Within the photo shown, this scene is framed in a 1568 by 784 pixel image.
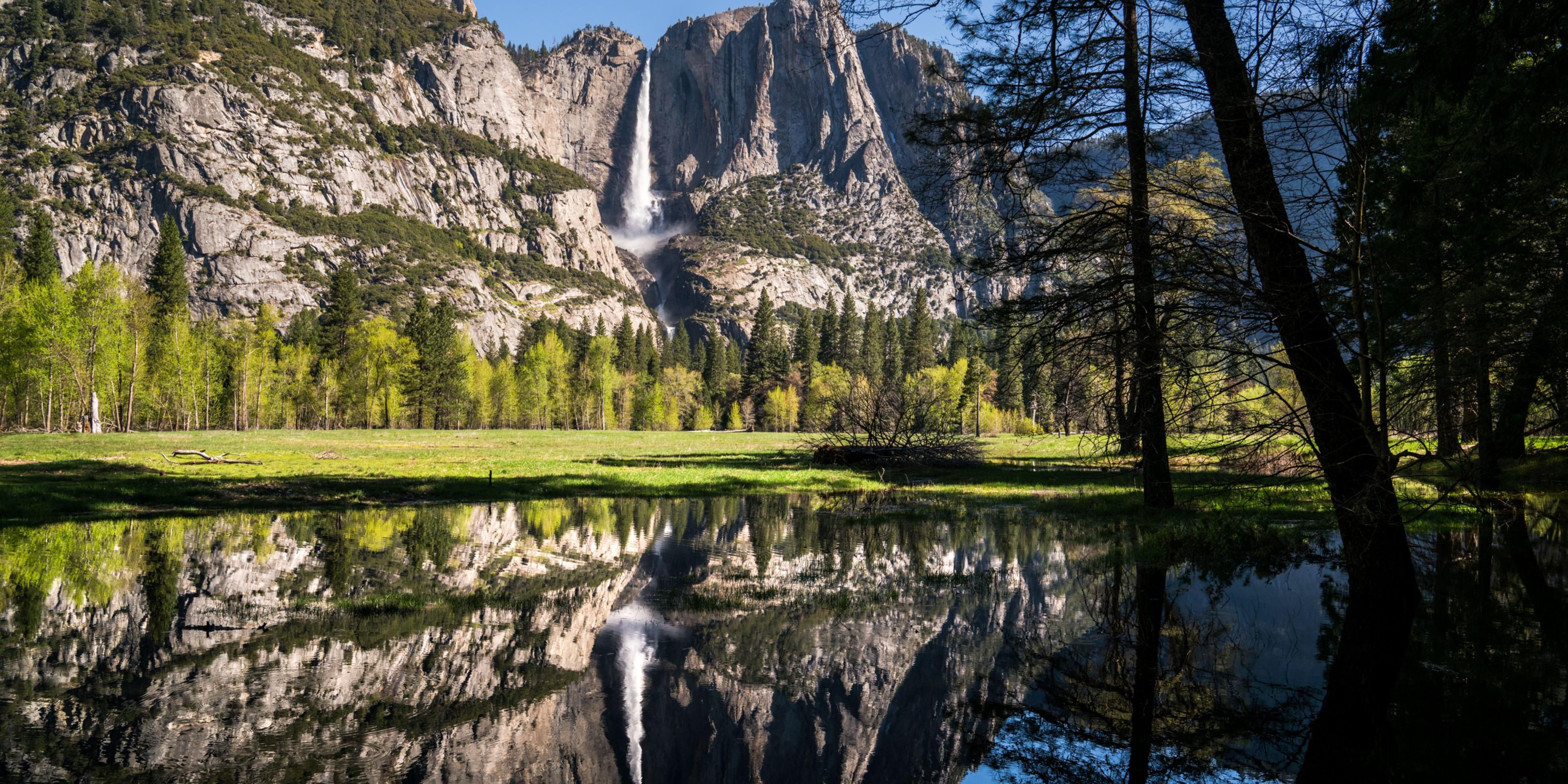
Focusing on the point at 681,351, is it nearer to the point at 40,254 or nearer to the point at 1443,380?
the point at 40,254

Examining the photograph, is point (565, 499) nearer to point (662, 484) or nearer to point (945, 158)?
point (662, 484)

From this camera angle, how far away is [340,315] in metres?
77.4

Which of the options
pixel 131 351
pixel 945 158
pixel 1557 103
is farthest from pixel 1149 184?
pixel 131 351

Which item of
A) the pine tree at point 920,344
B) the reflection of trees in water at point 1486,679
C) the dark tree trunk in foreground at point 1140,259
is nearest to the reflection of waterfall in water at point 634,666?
the reflection of trees in water at point 1486,679

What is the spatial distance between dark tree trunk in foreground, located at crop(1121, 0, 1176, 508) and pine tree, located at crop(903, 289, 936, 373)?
10151cm

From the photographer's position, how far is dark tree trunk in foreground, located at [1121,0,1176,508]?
715cm

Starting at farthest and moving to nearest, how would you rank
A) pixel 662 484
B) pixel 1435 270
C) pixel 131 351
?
pixel 131 351, pixel 662 484, pixel 1435 270

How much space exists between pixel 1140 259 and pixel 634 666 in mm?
6456

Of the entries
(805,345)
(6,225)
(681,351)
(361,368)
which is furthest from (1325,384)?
(681,351)

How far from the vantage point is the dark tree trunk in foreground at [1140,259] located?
7148 mm

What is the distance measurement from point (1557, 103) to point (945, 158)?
6008 millimetres

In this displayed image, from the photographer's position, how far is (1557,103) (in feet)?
22.4

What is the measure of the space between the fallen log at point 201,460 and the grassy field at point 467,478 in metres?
Answer: 0.37

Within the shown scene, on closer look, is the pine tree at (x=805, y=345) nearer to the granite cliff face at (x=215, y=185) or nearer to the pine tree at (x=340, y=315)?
the granite cliff face at (x=215, y=185)
